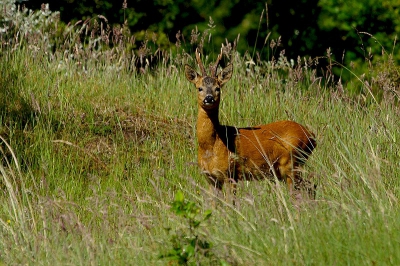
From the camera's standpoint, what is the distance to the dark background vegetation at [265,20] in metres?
13.9

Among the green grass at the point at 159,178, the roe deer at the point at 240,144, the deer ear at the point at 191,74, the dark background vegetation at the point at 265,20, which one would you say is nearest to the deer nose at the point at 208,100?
the roe deer at the point at 240,144

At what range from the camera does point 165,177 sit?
27.1 feet

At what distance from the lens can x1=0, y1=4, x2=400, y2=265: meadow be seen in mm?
5375

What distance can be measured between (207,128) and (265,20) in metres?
6.11

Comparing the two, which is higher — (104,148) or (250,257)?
(250,257)

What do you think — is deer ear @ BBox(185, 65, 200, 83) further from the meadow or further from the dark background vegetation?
the dark background vegetation

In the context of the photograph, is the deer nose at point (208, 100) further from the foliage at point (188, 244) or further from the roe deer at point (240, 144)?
the foliage at point (188, 244)

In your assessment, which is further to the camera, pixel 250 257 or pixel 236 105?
pixel 236 105

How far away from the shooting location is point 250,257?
5.22 meters

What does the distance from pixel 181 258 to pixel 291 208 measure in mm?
1171

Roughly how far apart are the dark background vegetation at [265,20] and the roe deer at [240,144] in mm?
5619

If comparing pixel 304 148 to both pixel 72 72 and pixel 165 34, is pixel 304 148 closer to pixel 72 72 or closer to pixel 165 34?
pixel 72 72

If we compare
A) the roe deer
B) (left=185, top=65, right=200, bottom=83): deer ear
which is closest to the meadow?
the roe deer

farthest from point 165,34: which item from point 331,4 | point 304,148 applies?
point 304,148
